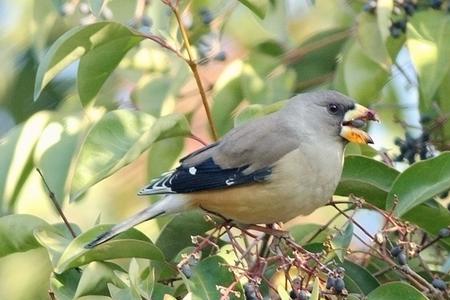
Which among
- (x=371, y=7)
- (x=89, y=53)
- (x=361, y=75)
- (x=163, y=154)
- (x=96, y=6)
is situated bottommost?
(x=163, y=154)

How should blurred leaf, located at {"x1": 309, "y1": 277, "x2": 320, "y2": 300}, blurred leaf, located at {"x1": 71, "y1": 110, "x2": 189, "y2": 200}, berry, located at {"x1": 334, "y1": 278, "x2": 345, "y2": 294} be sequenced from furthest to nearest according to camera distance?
blurred leaf, located at {"x1": 71, "y1": 110, "x2": 189, "y2": 200} < berry, located at {"x1": 334, "y1": 278, "x2": 345, "y2": 294} < blurred leaf, located at {"x1": 309, "y1": 277, "x2": 320, "y2": 300}

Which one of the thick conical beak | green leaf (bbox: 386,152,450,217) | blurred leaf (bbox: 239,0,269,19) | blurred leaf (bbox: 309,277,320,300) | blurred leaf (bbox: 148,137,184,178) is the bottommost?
blurred leaf (bbox: 148,137,184,178)

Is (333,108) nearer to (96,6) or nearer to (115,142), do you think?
(115,142)

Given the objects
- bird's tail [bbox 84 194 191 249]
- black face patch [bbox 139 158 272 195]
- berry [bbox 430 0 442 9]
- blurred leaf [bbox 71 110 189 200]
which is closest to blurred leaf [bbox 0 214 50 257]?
blurred leaf [bbox 71 110 189 200]

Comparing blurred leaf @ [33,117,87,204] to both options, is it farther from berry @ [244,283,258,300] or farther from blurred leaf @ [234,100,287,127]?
berry @ [244,283,258,300]

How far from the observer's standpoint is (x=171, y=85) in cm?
347

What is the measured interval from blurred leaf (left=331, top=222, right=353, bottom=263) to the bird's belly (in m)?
0.29

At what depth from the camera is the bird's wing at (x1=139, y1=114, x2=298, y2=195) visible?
314 cm

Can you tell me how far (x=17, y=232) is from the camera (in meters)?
2.89

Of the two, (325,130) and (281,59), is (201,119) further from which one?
(325,130)

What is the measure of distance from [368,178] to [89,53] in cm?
80

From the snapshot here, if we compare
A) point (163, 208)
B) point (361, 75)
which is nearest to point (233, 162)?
point (163, 208)

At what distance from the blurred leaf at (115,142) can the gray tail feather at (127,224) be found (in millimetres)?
125

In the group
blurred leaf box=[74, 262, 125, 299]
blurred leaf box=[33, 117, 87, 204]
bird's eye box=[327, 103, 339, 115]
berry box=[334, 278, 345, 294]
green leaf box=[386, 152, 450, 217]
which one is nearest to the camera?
berry box=[334, 278, 345, 294]
